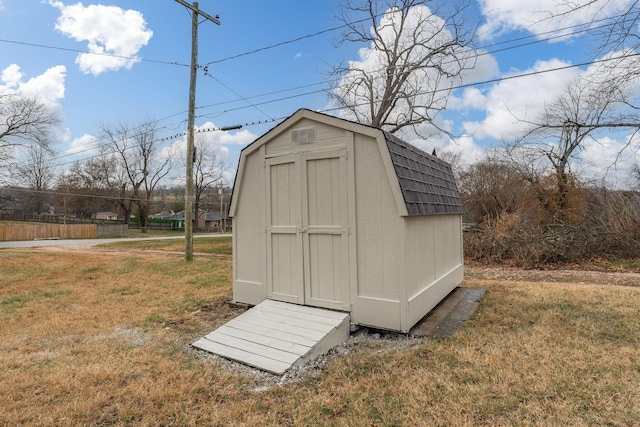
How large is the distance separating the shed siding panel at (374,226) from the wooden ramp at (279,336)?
528 mm

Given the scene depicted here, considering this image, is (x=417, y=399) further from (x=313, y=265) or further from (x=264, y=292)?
(x=264, y=292)

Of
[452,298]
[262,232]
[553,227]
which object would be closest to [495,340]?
[452,298]

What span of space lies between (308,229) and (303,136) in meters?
1.19

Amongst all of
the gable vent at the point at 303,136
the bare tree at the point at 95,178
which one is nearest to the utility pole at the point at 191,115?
the gable vent at the point at 303,136

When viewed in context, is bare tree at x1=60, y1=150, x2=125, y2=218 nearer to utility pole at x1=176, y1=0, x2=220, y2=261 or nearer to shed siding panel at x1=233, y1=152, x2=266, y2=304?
utility pole at x1=176, y1=0, x2=220, y2=261

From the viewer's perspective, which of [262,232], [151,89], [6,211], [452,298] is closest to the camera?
[262,232]

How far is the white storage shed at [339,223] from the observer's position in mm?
3564

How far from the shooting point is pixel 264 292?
4.52 metres

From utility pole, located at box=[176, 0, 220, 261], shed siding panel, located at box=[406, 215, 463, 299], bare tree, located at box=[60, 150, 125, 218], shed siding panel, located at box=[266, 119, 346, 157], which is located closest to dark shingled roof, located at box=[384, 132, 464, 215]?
shed siding panel, located at box=[406, 215, 463, 299]

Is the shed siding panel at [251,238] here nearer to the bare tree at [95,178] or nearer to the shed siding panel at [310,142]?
the shed siding panel at [310,142]

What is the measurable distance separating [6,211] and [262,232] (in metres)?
50.0

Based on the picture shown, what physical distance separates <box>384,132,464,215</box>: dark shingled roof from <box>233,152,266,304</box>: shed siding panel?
1.90 meters

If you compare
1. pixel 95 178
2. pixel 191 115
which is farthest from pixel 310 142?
pixel 95 178

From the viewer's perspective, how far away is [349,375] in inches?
111
